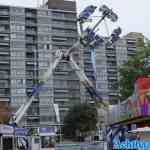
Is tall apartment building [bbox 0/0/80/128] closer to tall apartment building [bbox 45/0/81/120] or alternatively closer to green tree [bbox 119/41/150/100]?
tall apartment building [bbox 45/0/81/120]

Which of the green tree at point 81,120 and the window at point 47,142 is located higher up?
the green tree at point 81,120

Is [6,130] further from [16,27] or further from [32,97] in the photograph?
[16,27]

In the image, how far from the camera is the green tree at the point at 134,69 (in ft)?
142

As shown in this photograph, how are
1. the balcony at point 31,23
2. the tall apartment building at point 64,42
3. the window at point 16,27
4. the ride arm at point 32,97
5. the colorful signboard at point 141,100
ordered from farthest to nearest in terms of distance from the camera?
the balcony at point 31,23 → the tall apartment building at point 64,42 → the window at point 16,27 → the ride arm at point 32,97 → the colorful signboard at point 141,100

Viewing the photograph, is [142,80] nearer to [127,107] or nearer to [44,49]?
[127,107]

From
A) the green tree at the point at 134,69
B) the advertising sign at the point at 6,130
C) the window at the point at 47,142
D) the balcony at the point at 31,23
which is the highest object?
the balcony at the point at 31,23

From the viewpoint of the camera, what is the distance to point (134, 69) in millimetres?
43656

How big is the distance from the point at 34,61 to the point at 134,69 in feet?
243

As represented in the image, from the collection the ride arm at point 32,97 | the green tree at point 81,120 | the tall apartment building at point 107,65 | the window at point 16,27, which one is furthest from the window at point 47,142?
the window at point 16,27

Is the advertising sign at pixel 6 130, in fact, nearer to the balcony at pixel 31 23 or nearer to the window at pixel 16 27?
the window at pixel 16 27

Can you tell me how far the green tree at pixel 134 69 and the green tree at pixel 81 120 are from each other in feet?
159

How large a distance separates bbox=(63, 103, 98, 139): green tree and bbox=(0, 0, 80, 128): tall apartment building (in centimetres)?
1735

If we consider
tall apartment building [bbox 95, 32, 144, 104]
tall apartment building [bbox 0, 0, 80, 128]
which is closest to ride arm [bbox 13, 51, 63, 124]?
tall apartment building [bbox 95, 32, 144, 104]

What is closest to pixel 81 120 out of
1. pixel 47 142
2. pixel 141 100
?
pixel 47 142
